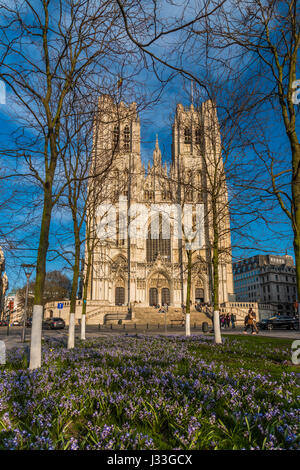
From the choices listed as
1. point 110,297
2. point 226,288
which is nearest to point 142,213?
point 110,297

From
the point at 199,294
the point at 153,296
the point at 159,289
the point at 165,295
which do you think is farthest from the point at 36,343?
the point at 199,294

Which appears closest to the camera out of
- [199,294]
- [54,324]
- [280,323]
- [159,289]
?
[280,323]

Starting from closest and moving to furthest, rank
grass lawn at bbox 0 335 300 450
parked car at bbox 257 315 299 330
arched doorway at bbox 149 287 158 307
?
grass lawn at bbox 0 335 300 450, parked car at bbox 257 315 299 330, arched doorway at bbox 149 287 158 307

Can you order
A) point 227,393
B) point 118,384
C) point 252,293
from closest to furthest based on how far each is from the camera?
point 227,393
point 118,384
point 252,293

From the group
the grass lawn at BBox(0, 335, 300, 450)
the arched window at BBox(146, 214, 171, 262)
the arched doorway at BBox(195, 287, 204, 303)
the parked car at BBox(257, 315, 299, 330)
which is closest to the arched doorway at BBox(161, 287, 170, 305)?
the arched doorway at BBox(195, 287, 204, 303)

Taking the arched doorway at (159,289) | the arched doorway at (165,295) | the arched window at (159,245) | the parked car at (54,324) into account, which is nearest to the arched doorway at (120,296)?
the arched doorway at (159,289)

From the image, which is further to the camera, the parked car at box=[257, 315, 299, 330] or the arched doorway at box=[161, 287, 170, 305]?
the arched doorway at box=[161, 287, 170, 305]

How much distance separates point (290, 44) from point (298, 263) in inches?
178

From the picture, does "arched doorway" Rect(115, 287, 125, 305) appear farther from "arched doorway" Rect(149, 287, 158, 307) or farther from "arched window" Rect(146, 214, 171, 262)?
"arched window" Rect(146, 214, 171, 262)

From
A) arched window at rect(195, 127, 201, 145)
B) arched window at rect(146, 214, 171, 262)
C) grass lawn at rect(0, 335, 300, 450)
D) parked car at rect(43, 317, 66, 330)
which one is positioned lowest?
parked car at rect(43, 317, 66, 330)

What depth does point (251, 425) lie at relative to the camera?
2865mm

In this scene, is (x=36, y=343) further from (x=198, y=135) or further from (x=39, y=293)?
(x=198, y=135)

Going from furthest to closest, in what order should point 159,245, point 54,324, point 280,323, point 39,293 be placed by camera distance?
point 159,245 < point 54,324 < point 280,323 < point 39,293

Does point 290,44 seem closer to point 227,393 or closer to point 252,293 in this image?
point 227,393
